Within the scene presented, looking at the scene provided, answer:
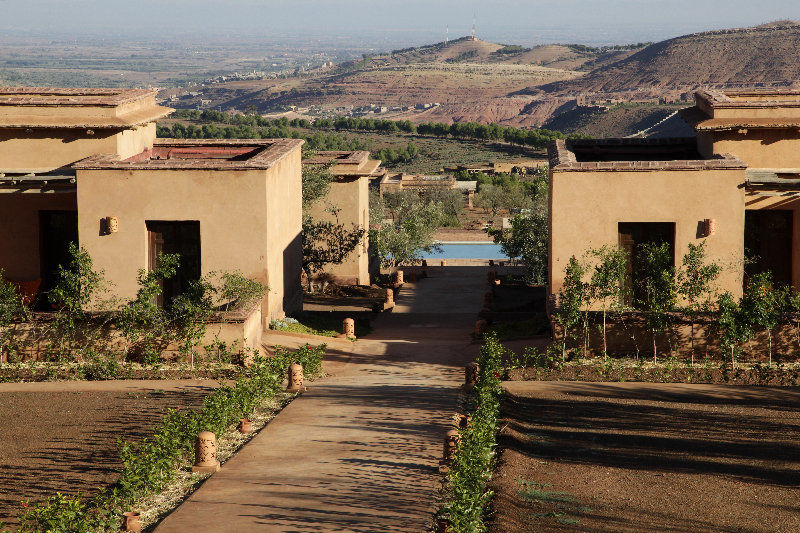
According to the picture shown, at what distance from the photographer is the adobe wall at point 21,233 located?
21000 millimetres

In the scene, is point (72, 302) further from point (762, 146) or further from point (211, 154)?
point (762, 146)

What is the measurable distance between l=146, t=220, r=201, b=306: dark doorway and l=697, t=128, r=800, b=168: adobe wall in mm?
10591

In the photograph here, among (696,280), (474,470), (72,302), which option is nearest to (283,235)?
(72,302)

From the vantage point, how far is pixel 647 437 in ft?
39.4

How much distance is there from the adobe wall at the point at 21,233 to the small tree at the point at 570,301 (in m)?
10.6

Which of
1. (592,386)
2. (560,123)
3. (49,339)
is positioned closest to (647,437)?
(592,386)

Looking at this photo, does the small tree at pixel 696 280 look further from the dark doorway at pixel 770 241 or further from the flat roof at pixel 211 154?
the flat roof at pixel 211 154

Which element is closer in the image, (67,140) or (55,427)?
(55,427)

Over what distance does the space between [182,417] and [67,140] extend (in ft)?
37.9

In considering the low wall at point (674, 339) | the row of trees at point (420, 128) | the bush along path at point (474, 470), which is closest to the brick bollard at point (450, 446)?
the bush along path at point (474, 470)

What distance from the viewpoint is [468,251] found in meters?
48.7

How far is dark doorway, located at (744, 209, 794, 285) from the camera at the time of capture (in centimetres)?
1952

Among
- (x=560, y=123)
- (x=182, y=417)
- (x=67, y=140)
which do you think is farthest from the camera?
(x=560, y=123)

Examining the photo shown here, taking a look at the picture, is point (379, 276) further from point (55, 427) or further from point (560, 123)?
point (560, 123)
